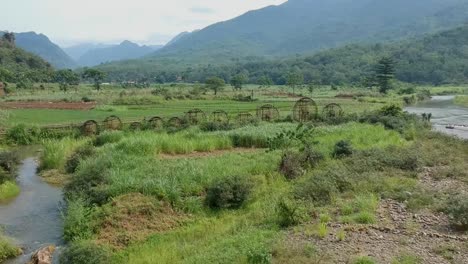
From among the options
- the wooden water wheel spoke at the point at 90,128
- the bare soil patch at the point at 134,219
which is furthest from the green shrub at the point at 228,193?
the wooden water wheel spoke at the point at 90,128

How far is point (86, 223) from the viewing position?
13391 mm

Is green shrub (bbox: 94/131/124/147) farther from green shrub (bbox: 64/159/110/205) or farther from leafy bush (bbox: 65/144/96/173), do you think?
green shrub (bbox: 64/159/110/205)

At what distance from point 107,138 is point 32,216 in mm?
8433

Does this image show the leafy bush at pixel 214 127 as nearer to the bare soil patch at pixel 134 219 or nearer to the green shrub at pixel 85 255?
the bare soil patch at pixel 134 219

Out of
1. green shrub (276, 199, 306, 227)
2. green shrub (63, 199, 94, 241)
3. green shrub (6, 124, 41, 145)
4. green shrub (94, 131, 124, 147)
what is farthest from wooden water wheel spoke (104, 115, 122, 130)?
green shrub (276, 199, 306, 227)

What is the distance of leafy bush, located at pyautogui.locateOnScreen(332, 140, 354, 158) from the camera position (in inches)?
774

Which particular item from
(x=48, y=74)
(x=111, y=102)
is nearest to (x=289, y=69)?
(x=48, y=74)

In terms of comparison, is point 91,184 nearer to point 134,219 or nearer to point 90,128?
point 134,219

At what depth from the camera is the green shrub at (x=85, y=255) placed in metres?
10.7

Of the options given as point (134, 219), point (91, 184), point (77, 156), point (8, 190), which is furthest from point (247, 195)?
point (8, 190)

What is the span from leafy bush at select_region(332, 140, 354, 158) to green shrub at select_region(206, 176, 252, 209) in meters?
6.11

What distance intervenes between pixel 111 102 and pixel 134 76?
356 feet

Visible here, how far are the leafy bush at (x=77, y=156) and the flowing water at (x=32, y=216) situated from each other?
1.35m

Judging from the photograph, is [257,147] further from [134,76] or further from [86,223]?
[134,76]
